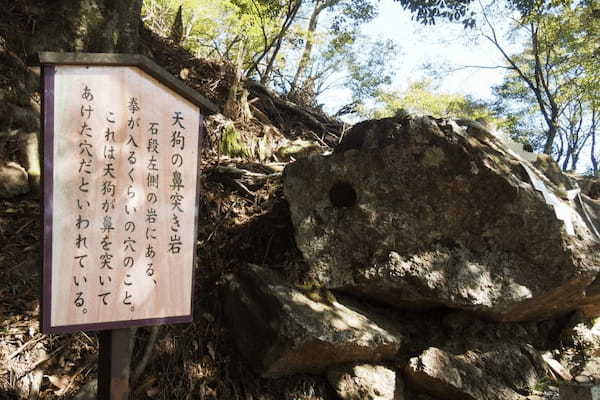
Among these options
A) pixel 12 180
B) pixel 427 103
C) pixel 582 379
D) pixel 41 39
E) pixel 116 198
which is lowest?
pixel 582 379

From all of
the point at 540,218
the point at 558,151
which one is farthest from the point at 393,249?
the point at 558,151

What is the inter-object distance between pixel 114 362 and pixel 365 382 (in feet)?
6.01

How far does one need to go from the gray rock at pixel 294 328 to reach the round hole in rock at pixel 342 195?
0.81 metres

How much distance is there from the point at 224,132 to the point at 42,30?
1.99m

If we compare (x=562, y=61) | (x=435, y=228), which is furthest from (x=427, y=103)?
(x=435, y=228)

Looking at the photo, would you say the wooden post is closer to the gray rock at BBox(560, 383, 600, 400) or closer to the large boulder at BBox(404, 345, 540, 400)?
the large boulder at BBox(404, 345, 540, 400)

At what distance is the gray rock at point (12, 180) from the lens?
158 inches

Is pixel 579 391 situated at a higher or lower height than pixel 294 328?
lower

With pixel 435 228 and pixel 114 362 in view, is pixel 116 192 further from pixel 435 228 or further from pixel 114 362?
pixel 435 228

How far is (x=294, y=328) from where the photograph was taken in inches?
127

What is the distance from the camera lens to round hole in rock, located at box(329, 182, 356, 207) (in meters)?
4.11

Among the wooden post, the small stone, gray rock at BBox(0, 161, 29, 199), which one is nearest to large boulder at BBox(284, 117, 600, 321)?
the small stone

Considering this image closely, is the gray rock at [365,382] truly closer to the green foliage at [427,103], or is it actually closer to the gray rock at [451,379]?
the gray rock at [451,379]

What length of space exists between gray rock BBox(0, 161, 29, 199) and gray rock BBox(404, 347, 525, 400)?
3512mm
